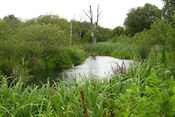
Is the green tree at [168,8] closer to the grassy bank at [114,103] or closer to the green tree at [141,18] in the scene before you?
the green tree at [141,18]

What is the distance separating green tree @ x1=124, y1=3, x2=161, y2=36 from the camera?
40.2 m

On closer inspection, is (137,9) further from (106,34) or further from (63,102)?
(63,102)

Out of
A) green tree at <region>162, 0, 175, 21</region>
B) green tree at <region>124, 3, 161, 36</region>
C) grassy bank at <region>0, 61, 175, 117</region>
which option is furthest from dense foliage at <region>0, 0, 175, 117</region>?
green tree at <region>124, 3, 161, 36</region>

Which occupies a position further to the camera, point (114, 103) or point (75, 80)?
point (75, 80)

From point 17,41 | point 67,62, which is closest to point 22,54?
point 17,41

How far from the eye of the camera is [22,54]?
12297mm

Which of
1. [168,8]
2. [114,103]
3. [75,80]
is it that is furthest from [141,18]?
[114,103]

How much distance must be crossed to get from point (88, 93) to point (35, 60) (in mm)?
10024

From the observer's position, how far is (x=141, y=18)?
40.6 metres

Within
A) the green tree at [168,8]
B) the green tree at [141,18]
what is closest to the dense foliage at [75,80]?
the green tree at [168,8]

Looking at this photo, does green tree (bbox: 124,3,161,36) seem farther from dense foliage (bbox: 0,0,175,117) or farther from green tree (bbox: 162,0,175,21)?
dense foliage (bbox: 0,0,175,117)

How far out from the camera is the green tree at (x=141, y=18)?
4025 cm

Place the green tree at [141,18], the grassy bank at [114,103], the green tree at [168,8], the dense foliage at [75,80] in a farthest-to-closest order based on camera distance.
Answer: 1. the green tree at [141,18]
2. the green tree at [168,8]
3. the dense foliage at [75,80]
4. the grassy bank at [114,103]

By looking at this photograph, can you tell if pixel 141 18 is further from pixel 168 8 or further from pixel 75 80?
pixel 75 80
